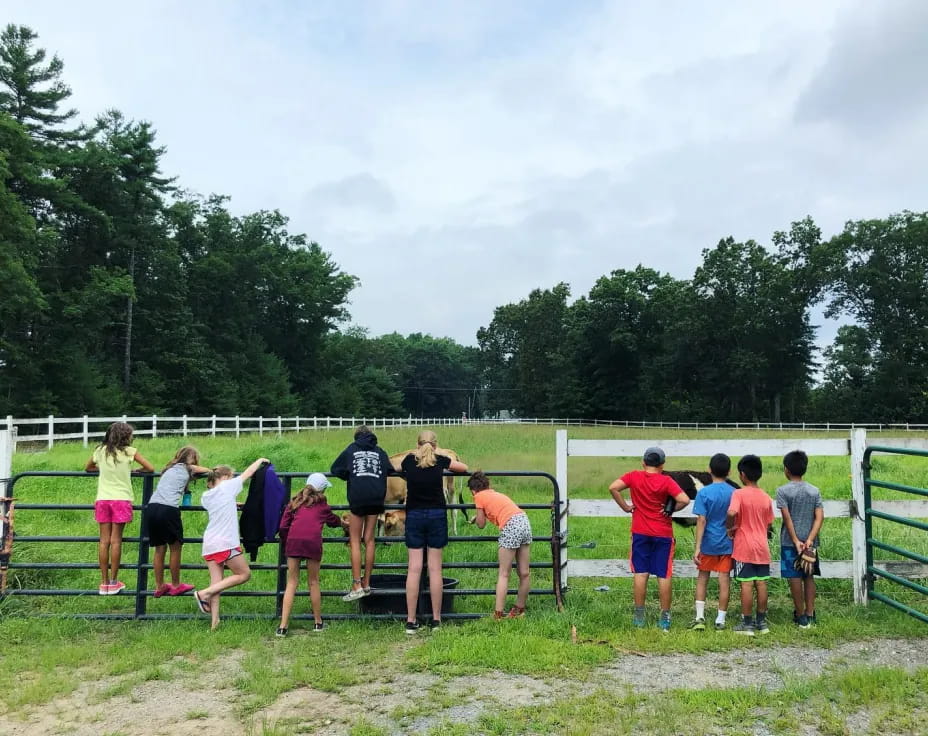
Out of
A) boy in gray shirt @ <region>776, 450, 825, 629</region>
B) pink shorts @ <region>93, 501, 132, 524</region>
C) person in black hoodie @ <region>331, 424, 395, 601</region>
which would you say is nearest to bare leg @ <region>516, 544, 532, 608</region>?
person in black hoodie @ <region>331, 424, 395, 601</region>

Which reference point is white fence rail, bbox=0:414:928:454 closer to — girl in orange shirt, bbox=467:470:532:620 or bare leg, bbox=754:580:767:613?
bare leg, bbox=754:580:767:613

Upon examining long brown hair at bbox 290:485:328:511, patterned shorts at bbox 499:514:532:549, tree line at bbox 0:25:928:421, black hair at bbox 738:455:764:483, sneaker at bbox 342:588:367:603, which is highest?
tree line at bbox 0:25:928:421

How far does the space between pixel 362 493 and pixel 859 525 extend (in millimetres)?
4644

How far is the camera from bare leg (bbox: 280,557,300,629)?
5.61 metres

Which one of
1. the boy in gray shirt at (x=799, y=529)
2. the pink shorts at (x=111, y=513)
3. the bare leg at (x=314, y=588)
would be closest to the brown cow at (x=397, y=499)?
the bare leg at (x=314, y=588)

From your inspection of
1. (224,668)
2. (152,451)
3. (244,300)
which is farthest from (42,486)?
(244,300)

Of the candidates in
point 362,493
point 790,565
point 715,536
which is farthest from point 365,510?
point 790,565

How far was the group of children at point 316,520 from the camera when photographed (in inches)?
225

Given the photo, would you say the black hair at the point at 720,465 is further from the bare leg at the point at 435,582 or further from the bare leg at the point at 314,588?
the bare leg at the point at 314,588

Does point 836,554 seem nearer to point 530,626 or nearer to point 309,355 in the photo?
point 530,626

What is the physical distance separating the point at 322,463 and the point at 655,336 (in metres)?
62.8

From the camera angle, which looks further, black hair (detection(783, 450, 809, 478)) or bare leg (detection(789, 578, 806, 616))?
black hair (detection(783, 450, 809, 478))

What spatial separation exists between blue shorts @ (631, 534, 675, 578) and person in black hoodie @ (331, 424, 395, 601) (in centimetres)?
222

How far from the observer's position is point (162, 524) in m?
6.01
